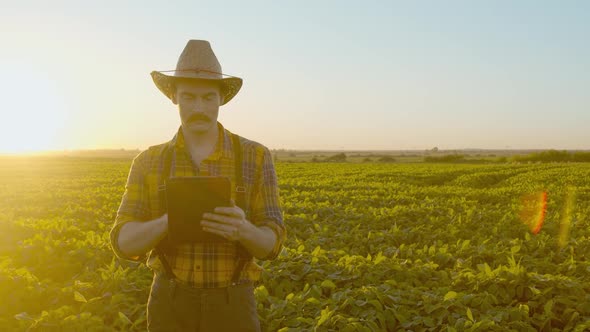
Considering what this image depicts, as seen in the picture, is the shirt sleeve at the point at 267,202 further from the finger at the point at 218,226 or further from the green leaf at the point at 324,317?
the green leaf at the point at 324,317

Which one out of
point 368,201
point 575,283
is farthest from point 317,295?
point 368,201

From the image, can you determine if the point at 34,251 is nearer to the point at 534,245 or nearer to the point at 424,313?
the point at 424,313

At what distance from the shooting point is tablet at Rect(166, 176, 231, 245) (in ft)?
8.50

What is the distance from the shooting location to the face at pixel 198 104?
113 inches

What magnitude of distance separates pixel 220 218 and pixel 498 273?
5120mm

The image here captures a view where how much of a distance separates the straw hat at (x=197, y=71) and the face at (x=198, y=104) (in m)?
0.05

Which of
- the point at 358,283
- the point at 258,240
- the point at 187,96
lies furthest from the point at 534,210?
the point at 187,96

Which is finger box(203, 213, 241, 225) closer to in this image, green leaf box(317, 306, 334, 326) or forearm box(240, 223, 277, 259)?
forearm box(240, 223, 277, 259)

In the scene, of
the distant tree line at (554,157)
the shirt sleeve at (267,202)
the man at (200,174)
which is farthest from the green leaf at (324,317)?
the distant tree line at (554,157)

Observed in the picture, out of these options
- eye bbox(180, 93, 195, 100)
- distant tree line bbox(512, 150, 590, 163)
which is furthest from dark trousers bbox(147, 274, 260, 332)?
distant tree line bbox(512, 150, 590, 163)

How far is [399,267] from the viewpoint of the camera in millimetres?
7234

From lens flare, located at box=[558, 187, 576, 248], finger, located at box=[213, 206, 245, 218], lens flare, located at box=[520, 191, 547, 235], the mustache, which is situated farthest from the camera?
lens flare, located at box=[520, 191, 547, 235]

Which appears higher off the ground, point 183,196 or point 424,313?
point 183,196

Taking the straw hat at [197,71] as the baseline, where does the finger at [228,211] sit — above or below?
below
